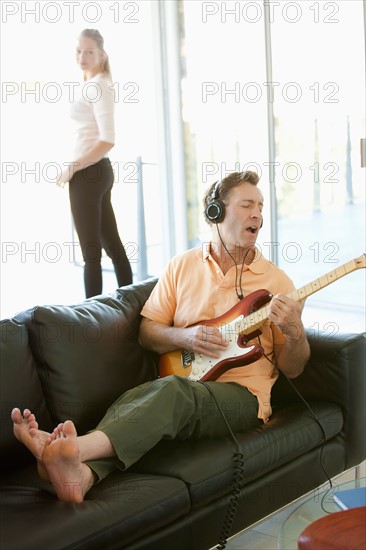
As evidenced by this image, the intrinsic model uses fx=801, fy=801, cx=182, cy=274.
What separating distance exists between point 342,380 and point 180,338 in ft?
1.77

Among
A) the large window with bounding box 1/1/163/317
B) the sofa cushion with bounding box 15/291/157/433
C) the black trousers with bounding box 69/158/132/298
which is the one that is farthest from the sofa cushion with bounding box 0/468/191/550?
the large window with bounding box 1/1/163/317

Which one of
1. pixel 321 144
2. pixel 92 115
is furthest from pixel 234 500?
pixel 321 144

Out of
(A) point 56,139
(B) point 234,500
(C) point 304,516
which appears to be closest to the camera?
(C) point 304,516

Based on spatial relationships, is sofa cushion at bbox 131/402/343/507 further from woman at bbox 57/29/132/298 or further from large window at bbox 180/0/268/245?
large window at bbox 180/0/268/245

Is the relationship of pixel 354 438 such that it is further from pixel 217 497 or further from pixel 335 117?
pixel 335 117

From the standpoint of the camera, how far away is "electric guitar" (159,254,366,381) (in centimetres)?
Answer: 248

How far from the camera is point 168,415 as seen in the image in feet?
7.38

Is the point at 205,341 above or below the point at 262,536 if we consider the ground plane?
above

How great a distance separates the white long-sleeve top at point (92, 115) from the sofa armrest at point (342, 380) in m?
1.89

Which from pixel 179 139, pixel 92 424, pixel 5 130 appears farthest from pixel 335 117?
pixel 92 424

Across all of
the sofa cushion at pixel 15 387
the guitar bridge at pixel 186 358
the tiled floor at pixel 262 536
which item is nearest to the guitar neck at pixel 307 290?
the guitar bridge at pixel 186 358

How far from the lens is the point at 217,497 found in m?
2.19

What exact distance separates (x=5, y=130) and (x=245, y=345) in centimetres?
303

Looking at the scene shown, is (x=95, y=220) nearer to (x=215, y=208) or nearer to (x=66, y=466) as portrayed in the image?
(x=215, y=208)
